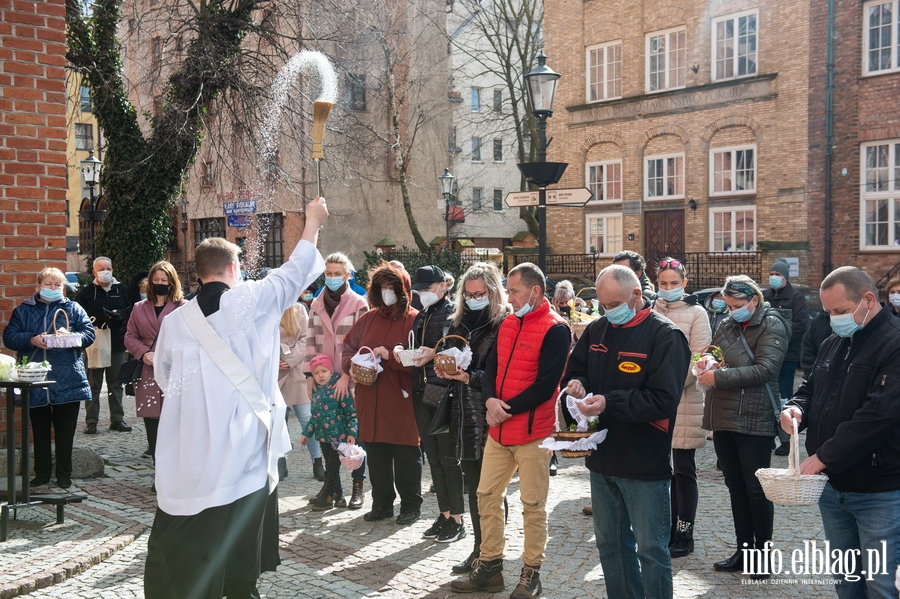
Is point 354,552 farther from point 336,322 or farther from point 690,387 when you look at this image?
point 690,387

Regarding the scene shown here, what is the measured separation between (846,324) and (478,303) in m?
2.64

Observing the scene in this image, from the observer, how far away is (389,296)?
7.62m

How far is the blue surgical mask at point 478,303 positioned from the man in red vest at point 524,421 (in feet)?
1.74

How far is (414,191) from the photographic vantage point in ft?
132

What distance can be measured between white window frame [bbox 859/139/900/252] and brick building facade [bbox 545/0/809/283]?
1581 millimetres

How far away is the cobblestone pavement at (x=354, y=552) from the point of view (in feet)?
19.4

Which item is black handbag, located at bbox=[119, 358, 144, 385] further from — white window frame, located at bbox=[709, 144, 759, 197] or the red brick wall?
white window frame, located at bbox=[709, 144, 759, 197]

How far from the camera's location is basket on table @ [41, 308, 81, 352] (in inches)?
323

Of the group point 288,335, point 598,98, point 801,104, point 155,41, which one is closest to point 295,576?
point 288,335

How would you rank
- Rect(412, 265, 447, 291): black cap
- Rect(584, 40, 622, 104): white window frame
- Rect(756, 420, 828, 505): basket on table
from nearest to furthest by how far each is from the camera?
Rect(756, 420, 828, 505): basket on table → Rect(412, 265, 447, 291): black cap → Rect(584, 40, 622, 104): white window frame

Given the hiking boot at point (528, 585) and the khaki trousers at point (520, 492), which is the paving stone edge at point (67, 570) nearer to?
the khaki trousers at point (520, 492)

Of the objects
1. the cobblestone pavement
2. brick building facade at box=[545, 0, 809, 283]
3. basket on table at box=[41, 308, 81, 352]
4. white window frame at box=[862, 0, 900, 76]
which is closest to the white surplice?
the cobblestone pavement

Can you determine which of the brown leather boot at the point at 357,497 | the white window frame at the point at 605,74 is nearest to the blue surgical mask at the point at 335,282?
the brown leather boot at the point at 357,497

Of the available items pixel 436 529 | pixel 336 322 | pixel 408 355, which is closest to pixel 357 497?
pixel 436 529
